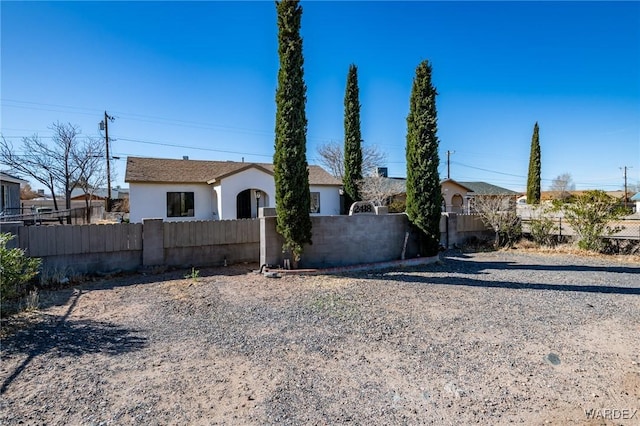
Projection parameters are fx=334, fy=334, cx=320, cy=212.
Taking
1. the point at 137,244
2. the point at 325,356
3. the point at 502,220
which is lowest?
the point at 325,356

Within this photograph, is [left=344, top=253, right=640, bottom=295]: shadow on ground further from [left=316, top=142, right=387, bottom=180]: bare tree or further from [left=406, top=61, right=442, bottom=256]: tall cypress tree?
[left=316, top=142, right=387, bottom=180]: bare tree

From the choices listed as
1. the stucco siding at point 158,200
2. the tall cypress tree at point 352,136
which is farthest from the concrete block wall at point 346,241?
the tall cypress tree at point 352,136

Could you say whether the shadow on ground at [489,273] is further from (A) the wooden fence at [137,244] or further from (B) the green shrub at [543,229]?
(A) the wooden fence at [137,244]

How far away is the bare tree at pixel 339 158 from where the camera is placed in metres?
32.9

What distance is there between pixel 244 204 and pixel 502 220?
496 inches

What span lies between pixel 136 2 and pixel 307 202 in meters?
6.80

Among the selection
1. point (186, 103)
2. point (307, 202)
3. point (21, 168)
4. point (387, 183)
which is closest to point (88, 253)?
point (307, 202)

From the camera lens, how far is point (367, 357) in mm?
3873

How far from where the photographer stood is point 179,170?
18.0 m

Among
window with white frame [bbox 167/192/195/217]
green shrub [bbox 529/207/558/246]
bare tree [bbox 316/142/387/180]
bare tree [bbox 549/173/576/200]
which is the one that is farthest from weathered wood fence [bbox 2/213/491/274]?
bare tree [bbox 549/173/576/200]

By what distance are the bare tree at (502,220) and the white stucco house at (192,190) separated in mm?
10460

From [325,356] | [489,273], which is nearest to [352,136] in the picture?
[489,273]

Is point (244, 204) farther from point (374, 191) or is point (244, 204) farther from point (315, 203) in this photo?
point (374, 191)

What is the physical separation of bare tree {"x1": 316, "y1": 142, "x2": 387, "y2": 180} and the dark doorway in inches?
593
